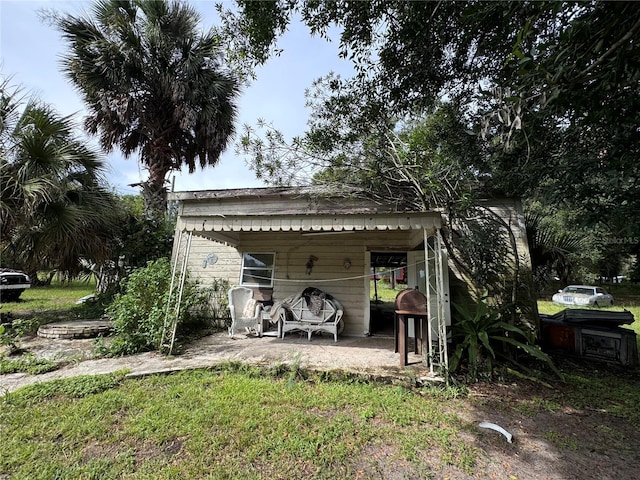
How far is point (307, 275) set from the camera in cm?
670

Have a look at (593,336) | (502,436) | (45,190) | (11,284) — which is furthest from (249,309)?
(11,284)

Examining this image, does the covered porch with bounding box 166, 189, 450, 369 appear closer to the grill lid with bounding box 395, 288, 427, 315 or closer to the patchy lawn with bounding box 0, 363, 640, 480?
the grill lid with bounding box 395, 288, 427, 315

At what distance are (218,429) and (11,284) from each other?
12.5 metres

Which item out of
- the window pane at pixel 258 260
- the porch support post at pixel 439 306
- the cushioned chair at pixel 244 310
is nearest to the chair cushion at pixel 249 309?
the cushioned chair at pixel 244 310

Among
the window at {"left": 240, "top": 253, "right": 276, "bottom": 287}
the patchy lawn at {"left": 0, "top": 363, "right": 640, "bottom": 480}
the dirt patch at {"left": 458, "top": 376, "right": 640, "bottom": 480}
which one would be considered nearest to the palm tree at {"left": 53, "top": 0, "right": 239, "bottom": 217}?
the window at {"left": 240, "top": 253, "right": 276, "bottom": 287}

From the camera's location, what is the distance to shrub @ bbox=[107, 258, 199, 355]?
4.79 meters

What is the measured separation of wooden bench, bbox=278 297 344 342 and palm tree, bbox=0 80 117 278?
487 centimetres

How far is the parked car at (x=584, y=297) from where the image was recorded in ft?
44.1

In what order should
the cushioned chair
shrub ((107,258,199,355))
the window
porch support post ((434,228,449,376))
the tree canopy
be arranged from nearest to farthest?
the tree canopy
porch support post ((434,228,449,376))
shrub ((107,258,199,355))
the cushioned chair
the window

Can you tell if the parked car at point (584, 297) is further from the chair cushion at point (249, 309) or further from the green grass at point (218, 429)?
the green grass at point (218, 429)

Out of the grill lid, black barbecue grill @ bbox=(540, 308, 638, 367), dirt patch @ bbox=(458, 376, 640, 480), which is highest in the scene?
the grill lid

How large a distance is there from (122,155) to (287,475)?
34.0 ft

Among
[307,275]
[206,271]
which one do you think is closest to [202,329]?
[206,271]

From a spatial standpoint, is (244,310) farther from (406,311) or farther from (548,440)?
(548,440)
